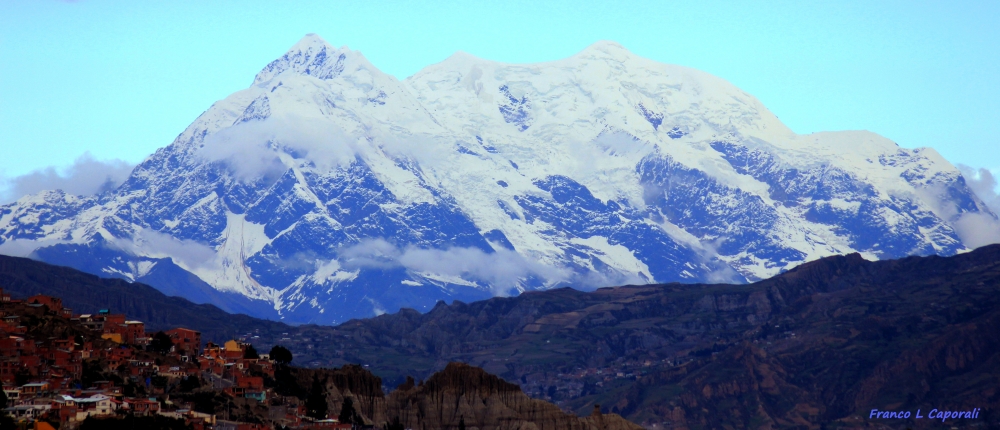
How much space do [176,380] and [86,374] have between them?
10.7 m

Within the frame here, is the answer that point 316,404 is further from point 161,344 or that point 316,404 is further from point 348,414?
point 161,344

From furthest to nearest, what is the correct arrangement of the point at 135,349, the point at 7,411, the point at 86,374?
the point at 135,349 < the point at 86,374 < the point at 7,411

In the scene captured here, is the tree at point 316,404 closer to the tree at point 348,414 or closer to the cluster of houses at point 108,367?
the cluster of houses at point 108,367

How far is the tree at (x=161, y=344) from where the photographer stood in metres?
191

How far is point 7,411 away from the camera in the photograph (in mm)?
146000

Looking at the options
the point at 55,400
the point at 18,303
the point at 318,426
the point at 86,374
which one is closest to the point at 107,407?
the point at 55,400

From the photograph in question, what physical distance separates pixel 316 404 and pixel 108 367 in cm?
2135

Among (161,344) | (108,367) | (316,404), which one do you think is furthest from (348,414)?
(108,367)

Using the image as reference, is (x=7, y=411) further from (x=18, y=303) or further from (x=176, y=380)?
(x=18, y=303)

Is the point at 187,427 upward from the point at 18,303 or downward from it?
downward

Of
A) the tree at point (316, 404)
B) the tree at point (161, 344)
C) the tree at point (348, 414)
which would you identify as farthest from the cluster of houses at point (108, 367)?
the tree at point (348, 414)

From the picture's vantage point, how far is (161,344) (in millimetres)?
191500


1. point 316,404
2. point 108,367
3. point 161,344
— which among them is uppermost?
point 161,344

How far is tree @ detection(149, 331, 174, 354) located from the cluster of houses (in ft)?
1.79
